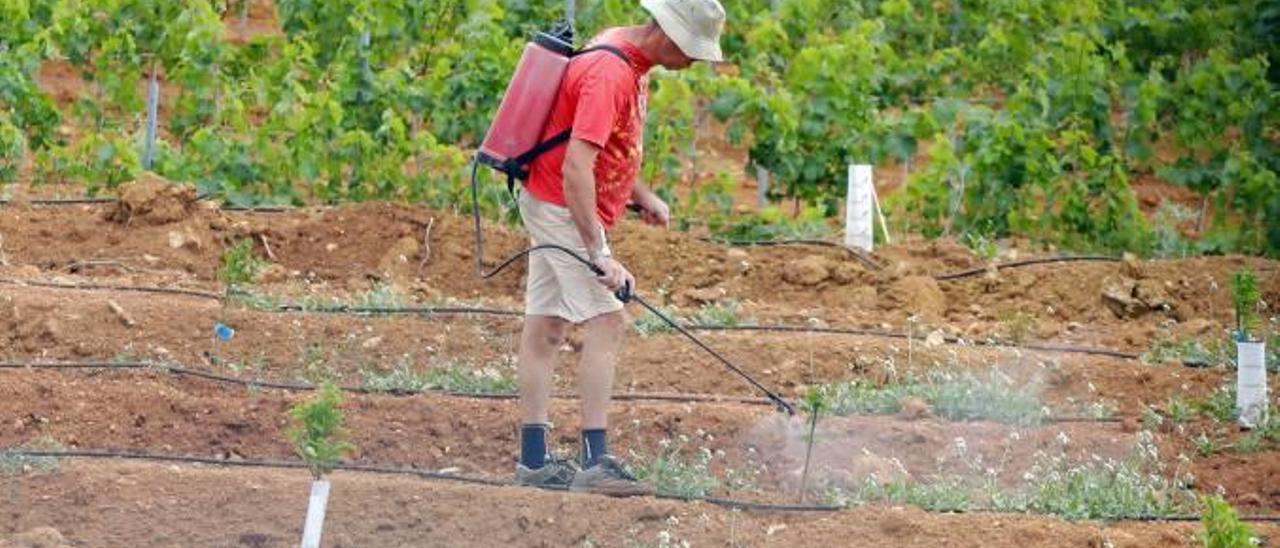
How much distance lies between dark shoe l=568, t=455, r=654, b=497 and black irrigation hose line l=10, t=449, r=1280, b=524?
88mm

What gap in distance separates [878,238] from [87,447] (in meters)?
5.37

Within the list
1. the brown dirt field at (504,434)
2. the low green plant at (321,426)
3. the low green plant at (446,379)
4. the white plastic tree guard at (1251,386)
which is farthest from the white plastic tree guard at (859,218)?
the low green plant at (321,426)

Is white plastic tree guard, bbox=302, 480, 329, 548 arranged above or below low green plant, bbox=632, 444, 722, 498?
above

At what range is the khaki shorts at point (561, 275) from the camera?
24.7 feet

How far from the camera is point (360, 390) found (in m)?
9.01

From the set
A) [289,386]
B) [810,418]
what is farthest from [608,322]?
[289,386]

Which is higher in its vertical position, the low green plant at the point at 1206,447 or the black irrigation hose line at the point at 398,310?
the black irrigation hose line at the point at 398,310

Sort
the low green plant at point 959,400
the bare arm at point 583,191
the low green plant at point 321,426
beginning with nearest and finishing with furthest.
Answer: the low green plant at point 321,426 < the bare arm at point 583,191 < the low green plant at point 959,400

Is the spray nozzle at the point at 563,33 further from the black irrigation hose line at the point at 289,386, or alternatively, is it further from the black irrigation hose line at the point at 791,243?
the black irrigation hose line at the point at 791,243

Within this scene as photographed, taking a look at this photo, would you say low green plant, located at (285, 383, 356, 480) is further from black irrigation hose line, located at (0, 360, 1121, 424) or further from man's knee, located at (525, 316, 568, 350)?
black irrigation hose line, located at (0, 360, 1121, 424)

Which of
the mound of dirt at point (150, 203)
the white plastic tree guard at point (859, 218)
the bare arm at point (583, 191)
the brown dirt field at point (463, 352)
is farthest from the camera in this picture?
the white plastic tree guard at point (859, 218)

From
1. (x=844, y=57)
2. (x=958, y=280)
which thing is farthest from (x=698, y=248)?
(x=844, y=57)

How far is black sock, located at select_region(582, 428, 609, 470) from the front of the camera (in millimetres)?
7664

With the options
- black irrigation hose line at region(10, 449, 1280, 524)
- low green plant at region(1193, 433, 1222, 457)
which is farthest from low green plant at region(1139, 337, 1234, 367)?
black irrigation hose line at region(10, 449, 1280, 524)
